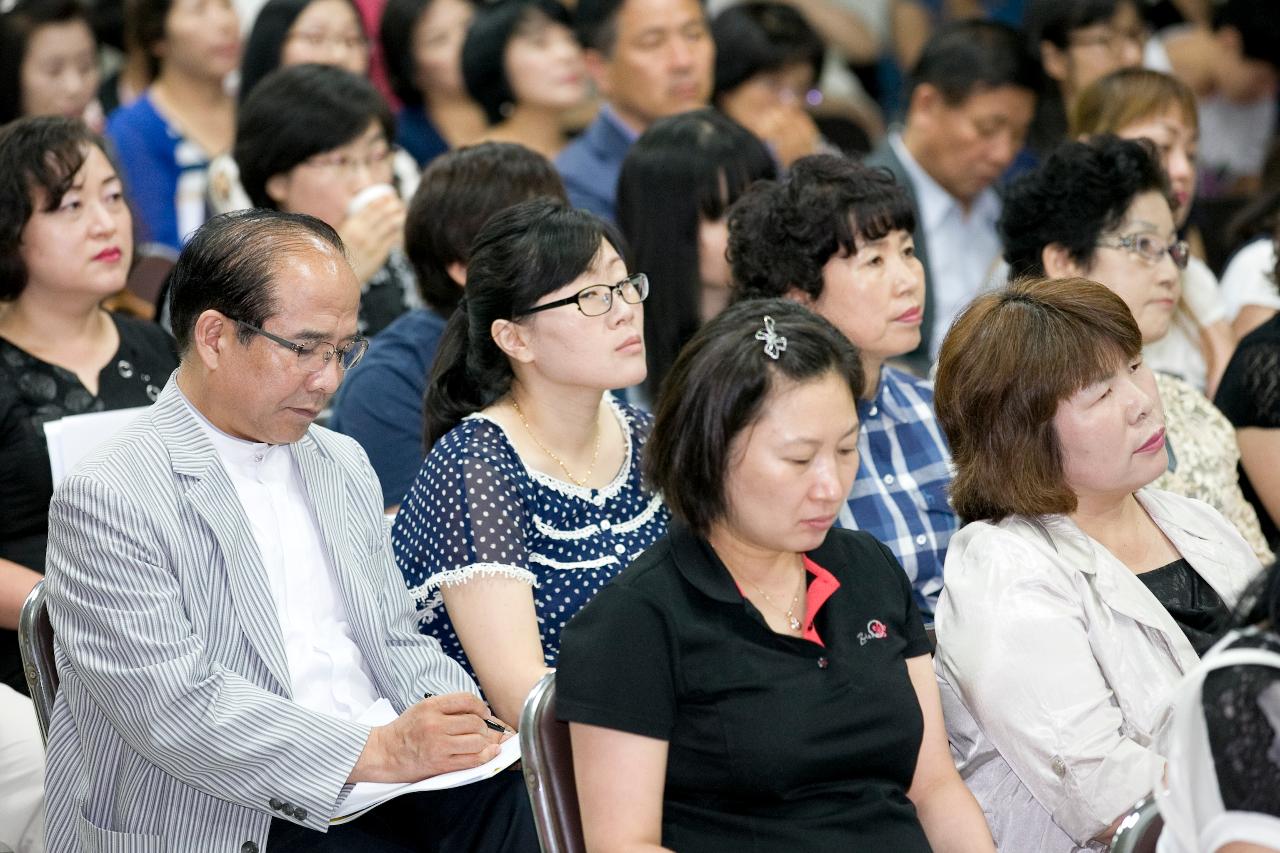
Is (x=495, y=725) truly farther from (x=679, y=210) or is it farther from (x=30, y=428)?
(x=679, y=210)

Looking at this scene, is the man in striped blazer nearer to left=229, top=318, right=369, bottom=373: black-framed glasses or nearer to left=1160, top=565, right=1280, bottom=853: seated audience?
left=229, top=318, right=369, bottom=373: black-framed glasses

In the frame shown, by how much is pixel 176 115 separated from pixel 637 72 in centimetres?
140

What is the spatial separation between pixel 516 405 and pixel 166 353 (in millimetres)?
864

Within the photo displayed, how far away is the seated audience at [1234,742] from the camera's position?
1594 mm

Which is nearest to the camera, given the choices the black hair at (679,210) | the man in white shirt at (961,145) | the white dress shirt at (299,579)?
the white dress shirt at (299,579)

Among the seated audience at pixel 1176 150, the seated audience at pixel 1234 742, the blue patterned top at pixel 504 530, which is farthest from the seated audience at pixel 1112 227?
the seated audience at pixel 1234 742

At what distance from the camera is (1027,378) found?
2338 millimetres

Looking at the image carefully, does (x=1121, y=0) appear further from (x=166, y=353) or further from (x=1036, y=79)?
(x=166, y=353)

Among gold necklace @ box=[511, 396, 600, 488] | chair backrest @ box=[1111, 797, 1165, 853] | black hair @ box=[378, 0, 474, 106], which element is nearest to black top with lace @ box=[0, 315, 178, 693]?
gold necklace @ box=[511, 396, 600, 488]

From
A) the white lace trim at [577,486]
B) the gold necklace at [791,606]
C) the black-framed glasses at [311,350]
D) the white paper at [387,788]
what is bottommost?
the white paper at [387,788]

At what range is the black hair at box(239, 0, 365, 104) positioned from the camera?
16.0 feet

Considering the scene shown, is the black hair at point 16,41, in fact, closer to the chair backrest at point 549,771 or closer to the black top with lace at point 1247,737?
the chair backrest at point 549,771

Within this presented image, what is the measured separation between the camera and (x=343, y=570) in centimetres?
234

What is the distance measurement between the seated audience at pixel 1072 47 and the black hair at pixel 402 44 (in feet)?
6.59
